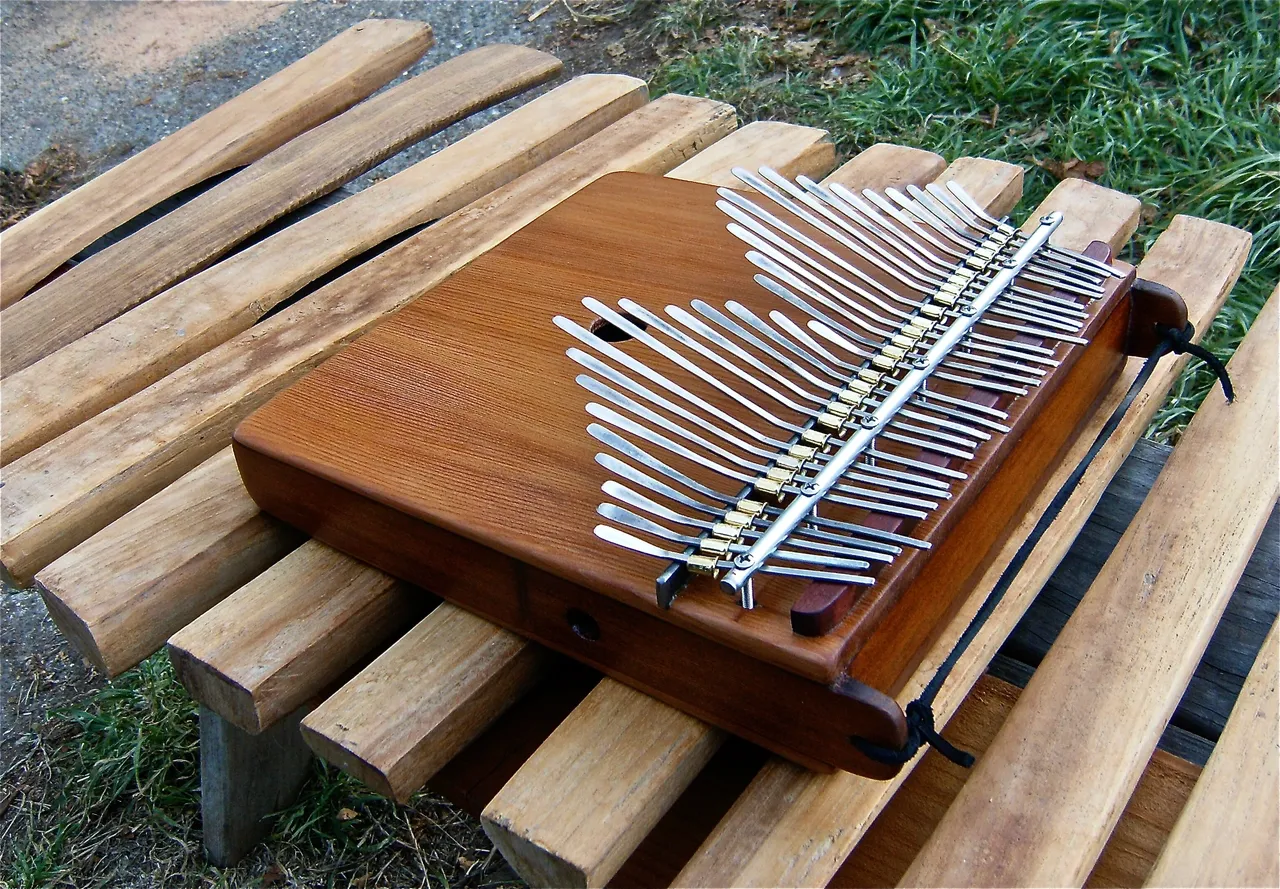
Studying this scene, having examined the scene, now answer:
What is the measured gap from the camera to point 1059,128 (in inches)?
123

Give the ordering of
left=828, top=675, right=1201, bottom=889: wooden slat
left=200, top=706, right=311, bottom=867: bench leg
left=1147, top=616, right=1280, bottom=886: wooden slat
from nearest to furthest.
Answer: left=1147, top=616, right=1280, bottom=886: wooden slat
left=828, top=675, right=1201, bottom=889: wooden slat
left=200, top=706, right=311, bottom=867: bench leg

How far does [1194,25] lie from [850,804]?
2.76 metres

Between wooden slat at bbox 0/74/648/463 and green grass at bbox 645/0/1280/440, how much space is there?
3.65 feet

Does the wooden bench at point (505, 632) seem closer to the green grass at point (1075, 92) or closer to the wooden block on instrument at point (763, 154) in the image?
the wooden block on instrument at point (763, 154)

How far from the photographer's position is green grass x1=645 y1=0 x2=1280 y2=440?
2.88 metres

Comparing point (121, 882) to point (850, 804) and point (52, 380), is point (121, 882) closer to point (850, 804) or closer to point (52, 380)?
point (52, 380)

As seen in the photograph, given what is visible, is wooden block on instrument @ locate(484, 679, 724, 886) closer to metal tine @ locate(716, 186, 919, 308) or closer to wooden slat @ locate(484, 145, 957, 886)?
wooden slat @ locate(484, 145, 957, 886)

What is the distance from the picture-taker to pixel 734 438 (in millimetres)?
1229

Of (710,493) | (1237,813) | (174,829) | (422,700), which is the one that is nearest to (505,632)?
(422,700)

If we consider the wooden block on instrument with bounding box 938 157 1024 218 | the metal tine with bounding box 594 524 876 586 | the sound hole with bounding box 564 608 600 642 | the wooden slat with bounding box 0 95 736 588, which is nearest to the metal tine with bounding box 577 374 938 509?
the metal tine with bounding box 594 524 876 586

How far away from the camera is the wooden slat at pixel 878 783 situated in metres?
1.17

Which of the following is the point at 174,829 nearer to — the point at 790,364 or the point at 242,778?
the point at 242,778

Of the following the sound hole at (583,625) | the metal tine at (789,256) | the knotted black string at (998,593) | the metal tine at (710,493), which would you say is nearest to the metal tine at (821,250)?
the metal tine at (789,256)

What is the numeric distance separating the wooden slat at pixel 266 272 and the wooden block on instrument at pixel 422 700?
0.79 metres
